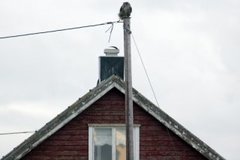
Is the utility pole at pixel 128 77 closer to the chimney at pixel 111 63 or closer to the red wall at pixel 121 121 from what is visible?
the red wall at pixel 121 121

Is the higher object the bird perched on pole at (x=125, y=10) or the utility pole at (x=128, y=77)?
the bird perched on pole at (x=125, y=10)

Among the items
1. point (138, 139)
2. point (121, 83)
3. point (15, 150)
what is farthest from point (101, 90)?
point (15, 150)

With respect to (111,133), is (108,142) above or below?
below

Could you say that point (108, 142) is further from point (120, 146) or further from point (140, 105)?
point (140, 105)

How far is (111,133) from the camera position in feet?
58.3

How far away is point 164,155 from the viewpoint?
17.8 metres

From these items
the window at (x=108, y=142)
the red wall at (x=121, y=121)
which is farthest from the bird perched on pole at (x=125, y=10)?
the window at (x=108, y=142)

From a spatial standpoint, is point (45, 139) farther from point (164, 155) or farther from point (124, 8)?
point (124, 8)

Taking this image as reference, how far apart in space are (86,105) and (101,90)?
0.61 meters

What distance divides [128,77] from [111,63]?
4.85 metres

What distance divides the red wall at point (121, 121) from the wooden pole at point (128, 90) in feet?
11.0

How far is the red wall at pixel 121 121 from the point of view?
17578 millimetres

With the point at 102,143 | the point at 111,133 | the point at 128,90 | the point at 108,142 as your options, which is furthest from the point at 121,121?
the point at 128,90

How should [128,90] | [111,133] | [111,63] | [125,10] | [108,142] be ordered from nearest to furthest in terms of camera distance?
1. [128,90]
2. [125,10]
3. [108,142]
4. [111,133]
5. [111,63]
